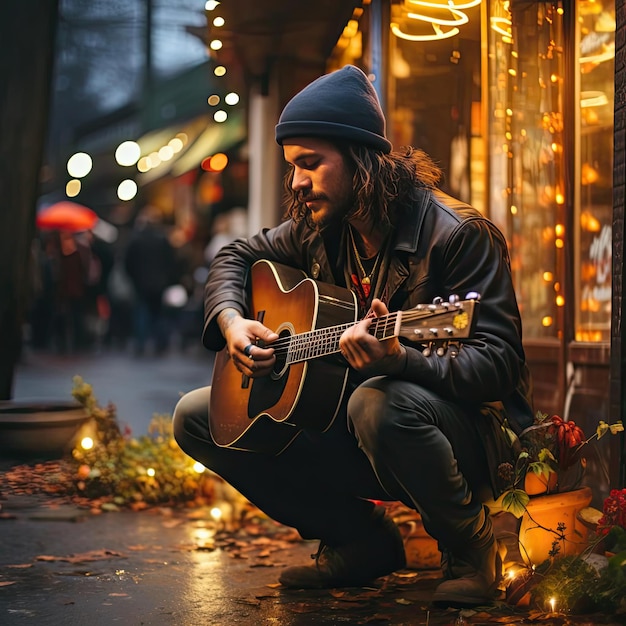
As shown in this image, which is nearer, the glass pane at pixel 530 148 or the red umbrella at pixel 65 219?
the glass pane at pixel 530 148

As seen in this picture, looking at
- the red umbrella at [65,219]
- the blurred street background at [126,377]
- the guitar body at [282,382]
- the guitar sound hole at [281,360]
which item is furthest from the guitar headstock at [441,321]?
the red umbrella at [65,219]

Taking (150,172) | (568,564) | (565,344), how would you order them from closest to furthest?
(568,564)
(565,344)
(150,172)

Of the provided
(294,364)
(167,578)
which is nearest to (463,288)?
(294,364)

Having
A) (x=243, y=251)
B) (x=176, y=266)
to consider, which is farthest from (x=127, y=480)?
(x=176, y=266)

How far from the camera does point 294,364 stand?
136 inches

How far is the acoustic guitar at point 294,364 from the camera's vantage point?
3094 mm

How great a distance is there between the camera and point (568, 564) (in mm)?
3387

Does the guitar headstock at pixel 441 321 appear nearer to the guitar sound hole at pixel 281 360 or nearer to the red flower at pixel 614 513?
the guitar sound hole at pixel 281 360

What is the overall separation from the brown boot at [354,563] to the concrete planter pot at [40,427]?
1886 mm

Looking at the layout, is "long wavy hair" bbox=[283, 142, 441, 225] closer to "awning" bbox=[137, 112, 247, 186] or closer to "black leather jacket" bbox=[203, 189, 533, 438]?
"black leather jacket" bbox=[203, 189, 533, 438]

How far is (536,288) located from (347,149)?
249 cm

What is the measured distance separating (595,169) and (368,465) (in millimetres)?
2556

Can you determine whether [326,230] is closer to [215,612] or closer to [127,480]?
[215,612]

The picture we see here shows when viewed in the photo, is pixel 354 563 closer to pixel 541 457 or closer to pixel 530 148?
pixel 541 457
